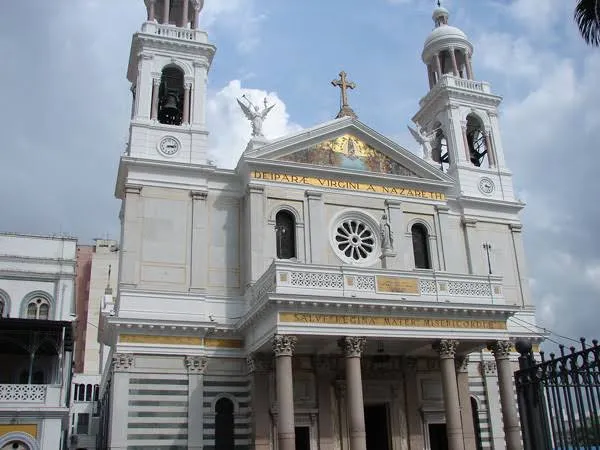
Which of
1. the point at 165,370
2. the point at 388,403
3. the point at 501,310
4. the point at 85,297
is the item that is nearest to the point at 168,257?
the point at 165,370

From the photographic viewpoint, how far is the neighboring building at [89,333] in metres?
52.1

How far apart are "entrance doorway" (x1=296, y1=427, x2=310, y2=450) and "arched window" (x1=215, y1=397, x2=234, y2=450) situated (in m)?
2.46

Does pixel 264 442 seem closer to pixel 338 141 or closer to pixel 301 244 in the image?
pixel 301 244

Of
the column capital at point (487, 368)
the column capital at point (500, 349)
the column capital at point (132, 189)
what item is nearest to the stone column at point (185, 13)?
the column capital at point (132, 189)

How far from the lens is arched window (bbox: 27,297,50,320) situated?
37156mm

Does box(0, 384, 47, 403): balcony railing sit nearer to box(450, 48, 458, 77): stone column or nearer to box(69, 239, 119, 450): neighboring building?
box(69, 239, 119, 450): neighboring building

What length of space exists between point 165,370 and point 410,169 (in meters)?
13.7

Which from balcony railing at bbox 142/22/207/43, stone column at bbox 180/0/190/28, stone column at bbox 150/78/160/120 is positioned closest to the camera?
stone column at bbox 150/78/160/120

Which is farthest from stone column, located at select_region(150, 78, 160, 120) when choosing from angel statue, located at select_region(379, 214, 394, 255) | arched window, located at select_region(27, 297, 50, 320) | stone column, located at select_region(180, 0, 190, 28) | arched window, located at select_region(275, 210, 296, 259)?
arched window, located at select_region(27, 297, 50, 320)

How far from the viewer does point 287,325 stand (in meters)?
22.6

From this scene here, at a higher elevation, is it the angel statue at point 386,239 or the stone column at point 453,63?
the stone column at point 453,63

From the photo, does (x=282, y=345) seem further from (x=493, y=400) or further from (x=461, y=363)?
(x=493, y=400)

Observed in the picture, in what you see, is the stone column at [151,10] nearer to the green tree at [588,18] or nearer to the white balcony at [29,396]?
the white balcony at [29,396]

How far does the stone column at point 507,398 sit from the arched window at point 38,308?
78.2 feet
